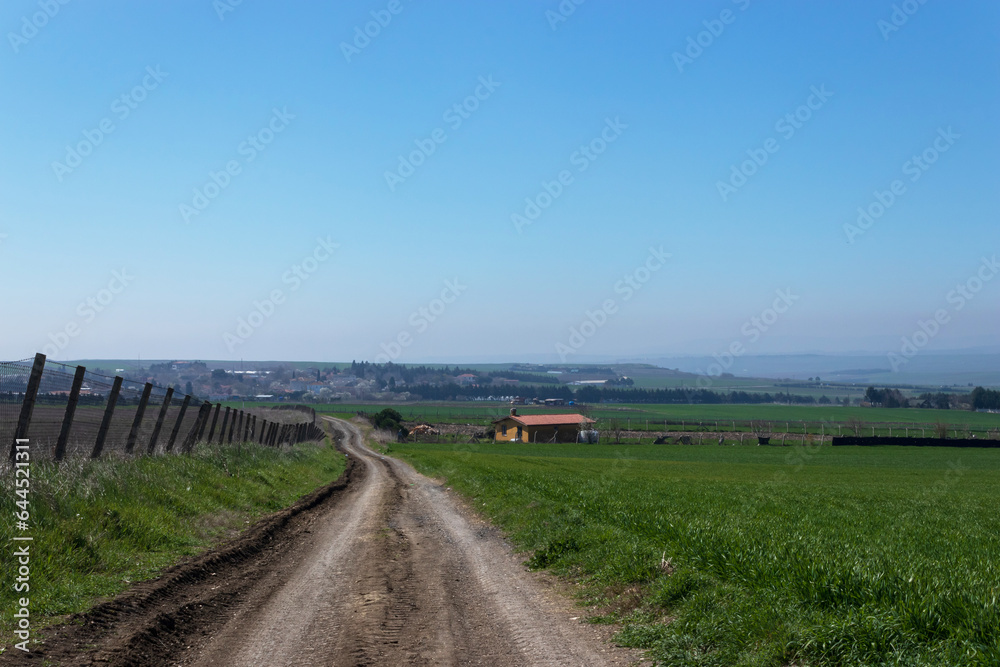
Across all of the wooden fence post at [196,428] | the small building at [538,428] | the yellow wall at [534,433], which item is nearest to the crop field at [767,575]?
the wooden fence post at [196,428]

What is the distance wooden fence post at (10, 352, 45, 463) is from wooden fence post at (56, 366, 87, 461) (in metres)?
1.11

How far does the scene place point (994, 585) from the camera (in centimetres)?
659

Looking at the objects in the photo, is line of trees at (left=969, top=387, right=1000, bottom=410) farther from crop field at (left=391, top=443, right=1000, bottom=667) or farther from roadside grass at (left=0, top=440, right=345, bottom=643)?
roadside grass at (left=0, top=440, right=345, bottom=643)

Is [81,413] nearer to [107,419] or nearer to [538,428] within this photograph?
[107,419]

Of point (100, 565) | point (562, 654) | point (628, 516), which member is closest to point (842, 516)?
point (628, 516)

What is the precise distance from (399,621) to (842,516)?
12903 mm

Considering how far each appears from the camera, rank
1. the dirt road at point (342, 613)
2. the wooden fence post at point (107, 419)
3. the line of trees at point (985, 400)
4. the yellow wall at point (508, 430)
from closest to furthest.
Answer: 1. the dirt road at point (342, 613)
2. the wooden fence post at point (107, 419)
3. the yellow wall at point (508, 430)
4. the line of trees at point (985, 400)

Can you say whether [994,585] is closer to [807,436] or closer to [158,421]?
[158,421]

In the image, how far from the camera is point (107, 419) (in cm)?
1362

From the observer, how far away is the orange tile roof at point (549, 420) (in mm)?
105688

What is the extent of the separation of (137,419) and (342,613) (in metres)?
9.67

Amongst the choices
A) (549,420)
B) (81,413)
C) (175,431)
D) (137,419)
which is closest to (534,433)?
(549,420)

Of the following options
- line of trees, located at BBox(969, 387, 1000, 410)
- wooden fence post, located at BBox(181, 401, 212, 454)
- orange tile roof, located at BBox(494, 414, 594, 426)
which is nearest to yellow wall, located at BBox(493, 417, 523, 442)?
orange tile roof, located at BBox(494, 414, 594, 426)

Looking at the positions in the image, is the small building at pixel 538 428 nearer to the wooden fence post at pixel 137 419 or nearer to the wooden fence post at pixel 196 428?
the wooden fence post at pixel 196 428
